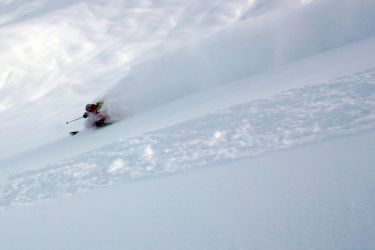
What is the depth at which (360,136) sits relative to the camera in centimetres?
356

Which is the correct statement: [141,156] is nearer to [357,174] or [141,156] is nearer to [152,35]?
[357,174]

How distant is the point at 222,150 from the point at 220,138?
0.39 meters

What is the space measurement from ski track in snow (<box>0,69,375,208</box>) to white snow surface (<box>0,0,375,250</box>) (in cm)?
2

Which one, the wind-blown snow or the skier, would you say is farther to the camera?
the skier

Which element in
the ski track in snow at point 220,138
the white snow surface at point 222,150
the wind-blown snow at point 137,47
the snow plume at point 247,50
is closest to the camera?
the white snow surface at point 222,150

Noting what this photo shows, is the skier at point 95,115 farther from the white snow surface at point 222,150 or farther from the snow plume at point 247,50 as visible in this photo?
the snow plume at point 247,50

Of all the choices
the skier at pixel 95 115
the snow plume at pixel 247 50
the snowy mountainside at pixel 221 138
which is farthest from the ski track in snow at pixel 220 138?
the snow plume at pixel 247 50

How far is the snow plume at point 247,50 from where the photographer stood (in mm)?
7887

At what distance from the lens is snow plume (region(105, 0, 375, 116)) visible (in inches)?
311

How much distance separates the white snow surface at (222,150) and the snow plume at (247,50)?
26 millimetres

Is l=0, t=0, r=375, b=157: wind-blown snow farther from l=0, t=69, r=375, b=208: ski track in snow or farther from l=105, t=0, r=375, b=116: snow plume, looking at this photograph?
l=0, t=69, r=375, b=208: ski track in snow

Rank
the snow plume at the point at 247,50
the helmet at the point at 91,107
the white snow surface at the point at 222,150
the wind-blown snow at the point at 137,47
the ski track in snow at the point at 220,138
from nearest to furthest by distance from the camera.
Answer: the white snow surface at the point at 222,150 < the ski track in snow at the point at 220,138 < the snow plume at the point at 247,50 < the wind-blown snow at the point at 137,47 < the helmet at the point at 91,107

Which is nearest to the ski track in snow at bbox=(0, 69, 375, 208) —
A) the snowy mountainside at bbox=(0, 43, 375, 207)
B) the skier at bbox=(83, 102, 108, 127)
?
the snowy mountainside at bbox=(0, 43, 375, 207)

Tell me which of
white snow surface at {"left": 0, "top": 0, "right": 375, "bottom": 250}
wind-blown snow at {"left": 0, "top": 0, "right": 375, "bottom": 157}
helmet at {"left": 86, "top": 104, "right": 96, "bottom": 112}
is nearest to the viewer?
white snow surface at {"left": 0, "top": 0, "right": 375, "bottom": 250}
